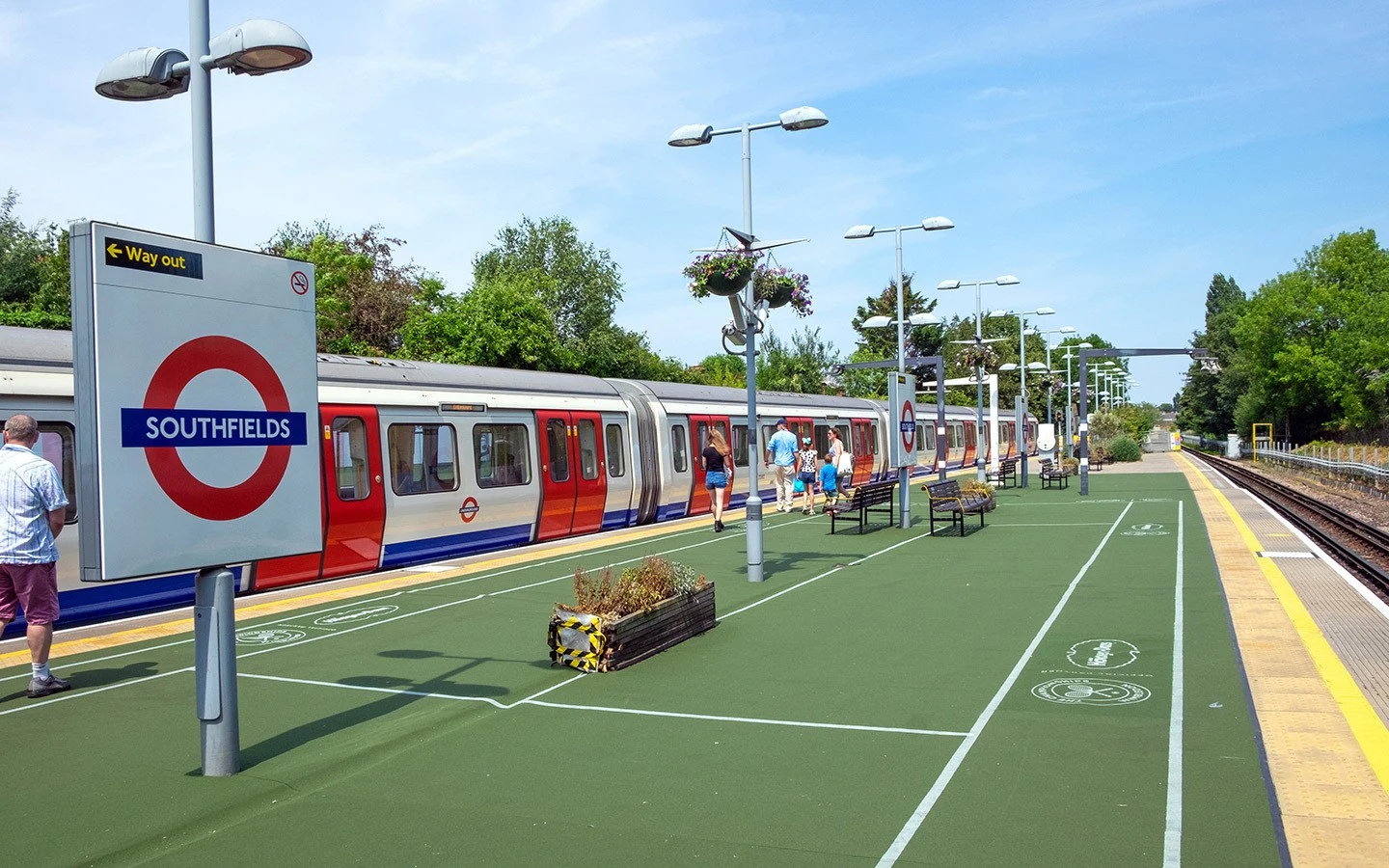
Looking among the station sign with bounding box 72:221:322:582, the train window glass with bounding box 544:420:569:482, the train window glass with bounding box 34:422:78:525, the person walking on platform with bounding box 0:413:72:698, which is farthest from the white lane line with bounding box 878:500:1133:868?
the train window glass with bounding box 544:420:569:482

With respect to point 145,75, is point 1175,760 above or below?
below

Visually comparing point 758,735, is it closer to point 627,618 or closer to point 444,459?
point 627,618

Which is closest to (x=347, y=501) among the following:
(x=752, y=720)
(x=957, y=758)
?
(x=752, y=720)

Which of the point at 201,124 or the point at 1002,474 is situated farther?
the point at 1002,474

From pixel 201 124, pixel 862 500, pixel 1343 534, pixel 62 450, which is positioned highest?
pixel 201 124

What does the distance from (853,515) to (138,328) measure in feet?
56.4

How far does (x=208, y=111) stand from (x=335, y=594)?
22.1 feet

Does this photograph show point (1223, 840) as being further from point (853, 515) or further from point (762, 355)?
point (762, 355)

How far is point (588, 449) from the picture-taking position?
724 inches

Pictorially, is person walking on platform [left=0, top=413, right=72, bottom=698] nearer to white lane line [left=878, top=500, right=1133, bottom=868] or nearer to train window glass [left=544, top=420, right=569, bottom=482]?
white lane line [left=878, top=500, right=1133, bottom=868]

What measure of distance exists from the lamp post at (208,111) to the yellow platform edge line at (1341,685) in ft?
19.8

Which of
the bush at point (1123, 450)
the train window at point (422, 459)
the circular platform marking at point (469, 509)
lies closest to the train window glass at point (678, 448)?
the circular platform marking at point (469, 509)

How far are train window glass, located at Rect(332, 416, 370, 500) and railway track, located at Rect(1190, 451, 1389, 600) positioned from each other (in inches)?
514

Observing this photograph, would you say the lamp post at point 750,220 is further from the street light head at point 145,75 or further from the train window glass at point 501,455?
the street light head at point 145,75
